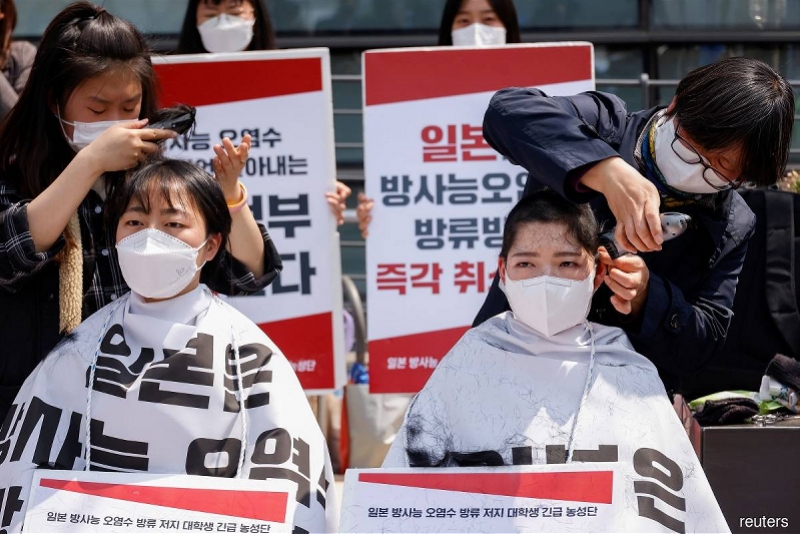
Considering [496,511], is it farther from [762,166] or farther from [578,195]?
[762,166]

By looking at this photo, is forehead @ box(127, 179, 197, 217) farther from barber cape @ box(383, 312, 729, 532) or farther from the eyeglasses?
the eyeglasses

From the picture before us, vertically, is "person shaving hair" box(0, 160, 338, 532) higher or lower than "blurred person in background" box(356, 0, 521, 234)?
lower

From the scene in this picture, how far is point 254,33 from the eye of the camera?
4555 mm

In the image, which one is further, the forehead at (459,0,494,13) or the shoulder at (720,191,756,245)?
the forehead at (459,0,494,13)

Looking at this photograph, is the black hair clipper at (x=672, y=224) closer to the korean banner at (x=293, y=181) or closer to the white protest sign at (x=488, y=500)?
the white protest sign at (x=488, y=500)

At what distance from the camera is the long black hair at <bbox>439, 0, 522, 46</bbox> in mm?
4633

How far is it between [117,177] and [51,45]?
38cm

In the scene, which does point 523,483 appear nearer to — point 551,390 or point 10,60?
point 551,390

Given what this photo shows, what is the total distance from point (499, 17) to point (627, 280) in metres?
2.25

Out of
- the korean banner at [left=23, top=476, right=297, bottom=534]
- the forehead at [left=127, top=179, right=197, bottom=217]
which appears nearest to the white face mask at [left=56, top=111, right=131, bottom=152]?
the forehead at [left=127, top=179, right=197, bottom=217]

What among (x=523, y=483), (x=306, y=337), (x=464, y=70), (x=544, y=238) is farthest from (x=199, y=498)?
(x=464, y=70)

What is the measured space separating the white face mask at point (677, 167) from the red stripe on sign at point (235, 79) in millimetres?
1906

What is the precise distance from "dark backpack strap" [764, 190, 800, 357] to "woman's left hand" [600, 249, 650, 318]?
1.27m

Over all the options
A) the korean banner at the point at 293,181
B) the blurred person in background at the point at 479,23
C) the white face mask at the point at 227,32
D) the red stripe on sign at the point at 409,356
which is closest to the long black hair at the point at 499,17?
the blurred person in background at the point at 479,23
